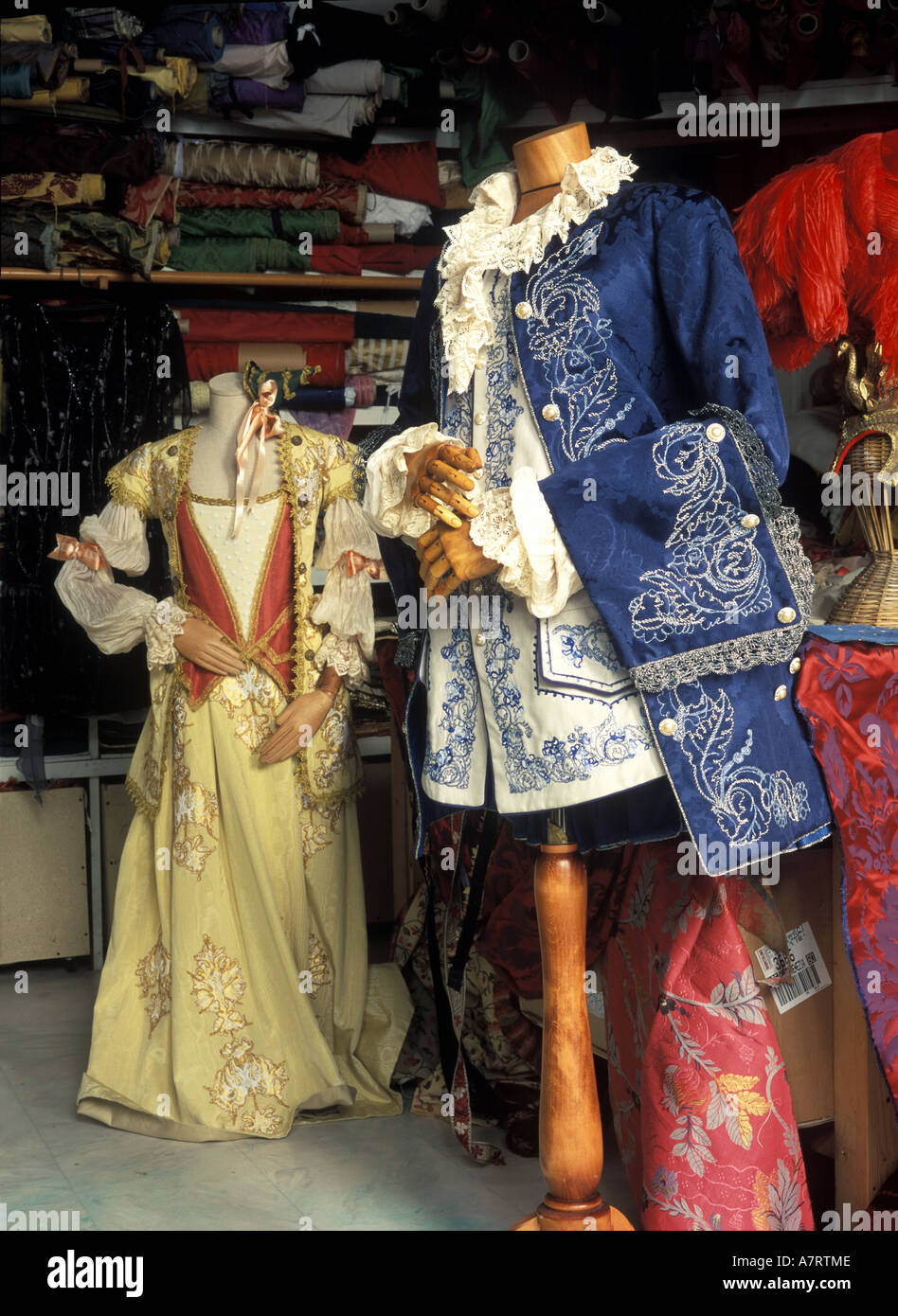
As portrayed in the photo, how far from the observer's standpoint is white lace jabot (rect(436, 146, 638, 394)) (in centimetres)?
171

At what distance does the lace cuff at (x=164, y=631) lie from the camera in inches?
105

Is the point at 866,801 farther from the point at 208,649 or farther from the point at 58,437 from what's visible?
the point at 58,437

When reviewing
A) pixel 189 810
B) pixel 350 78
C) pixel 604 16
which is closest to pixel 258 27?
pixel 350 78

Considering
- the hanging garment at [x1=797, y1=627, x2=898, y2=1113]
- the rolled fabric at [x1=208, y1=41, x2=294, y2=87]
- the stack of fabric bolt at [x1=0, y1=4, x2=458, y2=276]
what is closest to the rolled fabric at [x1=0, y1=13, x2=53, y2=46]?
the stack of fabric bolt at [x1=0, y1=4, x2=458, y2=276]

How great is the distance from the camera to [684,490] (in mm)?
1611

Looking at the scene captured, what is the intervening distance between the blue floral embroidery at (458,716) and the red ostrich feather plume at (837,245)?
0.76 m

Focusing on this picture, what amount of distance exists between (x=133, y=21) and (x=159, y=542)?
1338 mm

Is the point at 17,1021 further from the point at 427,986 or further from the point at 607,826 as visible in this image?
the point at 607,826

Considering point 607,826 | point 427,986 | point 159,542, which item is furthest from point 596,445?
point 159,542

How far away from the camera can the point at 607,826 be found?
5.94ft

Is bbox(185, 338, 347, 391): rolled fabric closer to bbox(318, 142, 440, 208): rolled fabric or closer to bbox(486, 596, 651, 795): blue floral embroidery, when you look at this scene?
bbox(318, 142, 440, 208): rolled fabric

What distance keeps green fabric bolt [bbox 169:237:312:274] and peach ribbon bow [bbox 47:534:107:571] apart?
4.25 feet

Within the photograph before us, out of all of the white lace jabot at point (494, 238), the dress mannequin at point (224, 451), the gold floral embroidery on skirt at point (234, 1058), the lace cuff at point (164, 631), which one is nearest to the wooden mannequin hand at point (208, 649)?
the lace cuff at point (164, 631)

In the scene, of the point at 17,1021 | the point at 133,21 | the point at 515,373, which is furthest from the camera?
the point at 133,21
